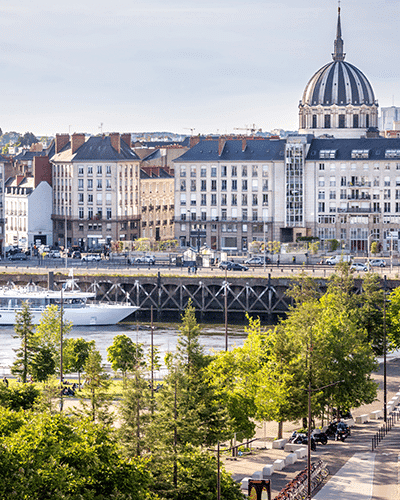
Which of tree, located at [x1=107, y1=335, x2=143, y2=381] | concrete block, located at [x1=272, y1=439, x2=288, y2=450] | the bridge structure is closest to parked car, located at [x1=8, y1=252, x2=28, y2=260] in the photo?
the bridge structure

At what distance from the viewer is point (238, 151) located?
155 meters

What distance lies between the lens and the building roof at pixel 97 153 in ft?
516

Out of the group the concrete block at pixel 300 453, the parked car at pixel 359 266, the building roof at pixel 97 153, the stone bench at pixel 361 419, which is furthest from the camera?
the building roof at pixel 97 153

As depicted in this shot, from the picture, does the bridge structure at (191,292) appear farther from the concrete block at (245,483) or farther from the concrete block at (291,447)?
the concrete block at (245,483)

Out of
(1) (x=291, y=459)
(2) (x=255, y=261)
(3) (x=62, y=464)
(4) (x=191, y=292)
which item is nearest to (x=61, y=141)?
(2) (x=255, y=261)

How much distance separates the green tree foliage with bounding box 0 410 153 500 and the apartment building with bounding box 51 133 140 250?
380ft

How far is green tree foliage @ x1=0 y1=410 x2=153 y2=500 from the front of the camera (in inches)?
1385

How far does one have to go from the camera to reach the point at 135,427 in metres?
47.3

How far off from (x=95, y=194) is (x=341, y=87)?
5542 cm

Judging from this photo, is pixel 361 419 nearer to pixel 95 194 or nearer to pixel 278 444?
pixel 278 444

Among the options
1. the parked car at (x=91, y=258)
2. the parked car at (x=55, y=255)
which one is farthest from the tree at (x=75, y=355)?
the parked car at (x=55, y=255)

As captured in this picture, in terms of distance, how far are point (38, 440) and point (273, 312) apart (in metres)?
77.5

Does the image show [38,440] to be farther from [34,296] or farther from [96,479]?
[34,296]

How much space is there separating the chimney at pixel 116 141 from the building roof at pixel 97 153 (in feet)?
1.53
